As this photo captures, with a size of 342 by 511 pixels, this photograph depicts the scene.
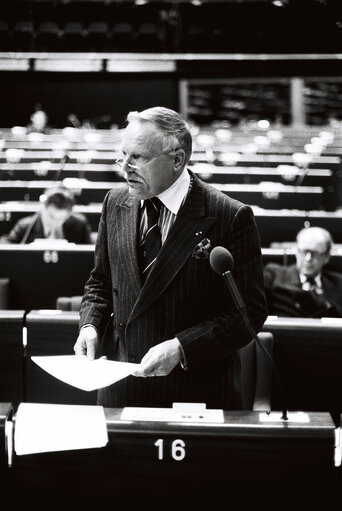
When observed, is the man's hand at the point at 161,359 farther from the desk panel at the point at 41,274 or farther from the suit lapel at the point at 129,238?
the desk panel at the point at 41,274

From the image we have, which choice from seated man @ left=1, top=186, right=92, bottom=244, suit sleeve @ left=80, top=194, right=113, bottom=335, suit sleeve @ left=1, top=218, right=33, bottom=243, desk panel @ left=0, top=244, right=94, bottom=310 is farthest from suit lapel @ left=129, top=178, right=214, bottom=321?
suit sleeve @ left=1, top=218, right=33, bottom=243

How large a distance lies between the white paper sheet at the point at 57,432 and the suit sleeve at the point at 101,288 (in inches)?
14.1

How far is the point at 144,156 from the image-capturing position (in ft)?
5.26

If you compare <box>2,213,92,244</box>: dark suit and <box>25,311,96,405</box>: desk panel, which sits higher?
<box>2,213,92,244</box>: dark suit

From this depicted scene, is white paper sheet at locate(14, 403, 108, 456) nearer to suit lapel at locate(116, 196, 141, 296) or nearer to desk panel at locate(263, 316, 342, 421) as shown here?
suit lapel at locate(116, 196, 141, 296)

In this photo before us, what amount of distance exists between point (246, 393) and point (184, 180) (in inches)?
33.4

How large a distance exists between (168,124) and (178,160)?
0.26ft

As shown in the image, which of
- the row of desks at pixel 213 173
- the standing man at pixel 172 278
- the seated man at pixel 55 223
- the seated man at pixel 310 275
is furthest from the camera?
the row of desks at pixel 213 173

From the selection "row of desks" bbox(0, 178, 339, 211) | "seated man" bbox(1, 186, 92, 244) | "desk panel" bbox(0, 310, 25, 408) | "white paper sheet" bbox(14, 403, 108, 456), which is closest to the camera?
"white paper sheet" bbox(14, 403, 108, 456)

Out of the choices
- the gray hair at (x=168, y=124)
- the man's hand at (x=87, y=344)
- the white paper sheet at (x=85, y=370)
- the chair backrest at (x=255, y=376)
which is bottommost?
the chair backrest at (x=255, y=376)

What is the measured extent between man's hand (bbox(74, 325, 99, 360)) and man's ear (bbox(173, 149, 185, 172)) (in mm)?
389

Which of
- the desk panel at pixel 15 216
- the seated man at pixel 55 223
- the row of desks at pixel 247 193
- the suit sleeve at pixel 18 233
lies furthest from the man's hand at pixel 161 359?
the row of desks at pixel 247 193

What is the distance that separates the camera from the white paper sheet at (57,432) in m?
1.35

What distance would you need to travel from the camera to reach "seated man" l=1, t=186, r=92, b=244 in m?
4.69
